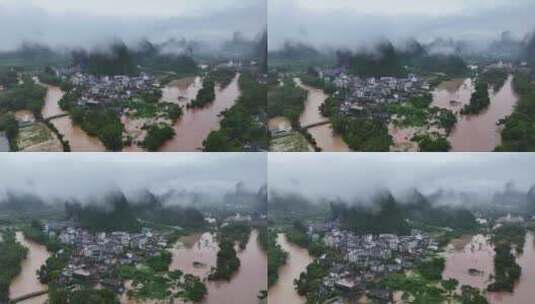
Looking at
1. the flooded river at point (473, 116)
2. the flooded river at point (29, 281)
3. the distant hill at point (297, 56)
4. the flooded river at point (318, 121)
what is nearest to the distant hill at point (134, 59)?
the distant hill at point (297, 56)

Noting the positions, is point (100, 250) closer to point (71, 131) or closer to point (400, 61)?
point (71, 131)

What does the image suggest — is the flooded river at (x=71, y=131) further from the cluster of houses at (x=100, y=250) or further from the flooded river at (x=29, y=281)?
the flooded river at (x=29, y=281)

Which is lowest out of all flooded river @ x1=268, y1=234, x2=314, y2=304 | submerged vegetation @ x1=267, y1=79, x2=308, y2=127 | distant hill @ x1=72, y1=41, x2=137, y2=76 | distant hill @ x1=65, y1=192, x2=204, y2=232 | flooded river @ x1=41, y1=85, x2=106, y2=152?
flooded river @ x1=268, y1=234, x2=314, y2=304

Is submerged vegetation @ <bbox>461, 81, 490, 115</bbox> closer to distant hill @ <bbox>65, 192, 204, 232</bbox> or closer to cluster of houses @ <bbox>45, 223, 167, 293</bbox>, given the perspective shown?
distant hill @ <bbox>65, 192, 204, 232</bbox>

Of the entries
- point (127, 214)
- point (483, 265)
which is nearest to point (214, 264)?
point (127, 214)

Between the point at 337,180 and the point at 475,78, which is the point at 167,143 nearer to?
the point at 337,180

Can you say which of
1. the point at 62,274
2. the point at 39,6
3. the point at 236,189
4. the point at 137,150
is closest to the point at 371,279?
the point at 236,189

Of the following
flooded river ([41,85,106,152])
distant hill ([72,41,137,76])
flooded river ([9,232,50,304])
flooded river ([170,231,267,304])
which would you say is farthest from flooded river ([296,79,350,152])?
flooded river ([9,232,50,304])
